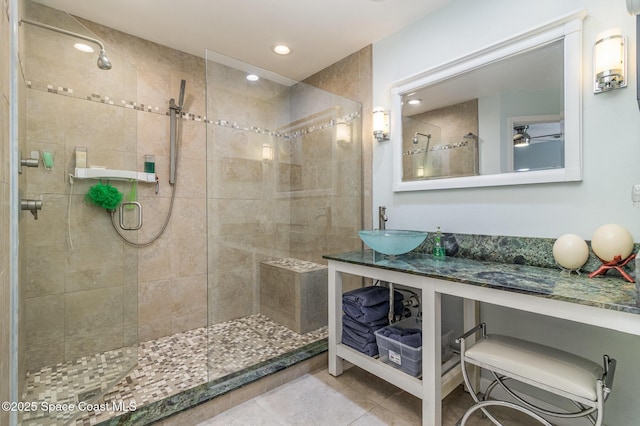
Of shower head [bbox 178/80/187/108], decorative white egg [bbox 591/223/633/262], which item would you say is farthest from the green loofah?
decorative white egg [bbox 591/223/633/262]

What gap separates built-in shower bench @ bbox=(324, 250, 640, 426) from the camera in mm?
1027

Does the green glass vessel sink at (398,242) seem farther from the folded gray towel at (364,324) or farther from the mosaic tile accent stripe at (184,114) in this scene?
the mosaic tile accent stripe at (184,114)

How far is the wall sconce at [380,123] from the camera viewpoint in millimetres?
2289

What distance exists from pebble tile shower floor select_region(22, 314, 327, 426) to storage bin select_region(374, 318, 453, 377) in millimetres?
666

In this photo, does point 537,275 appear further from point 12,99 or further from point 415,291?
point 12,99

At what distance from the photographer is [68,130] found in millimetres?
1809

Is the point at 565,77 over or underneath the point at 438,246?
over

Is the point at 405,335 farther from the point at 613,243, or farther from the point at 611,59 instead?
the point at 611,59

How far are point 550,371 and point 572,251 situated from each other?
57 cm

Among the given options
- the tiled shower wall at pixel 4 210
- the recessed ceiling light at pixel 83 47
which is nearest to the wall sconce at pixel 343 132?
the recessed ceiling light at pixel 83 47

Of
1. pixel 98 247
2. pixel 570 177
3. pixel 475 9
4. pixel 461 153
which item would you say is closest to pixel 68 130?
pixel 98 247

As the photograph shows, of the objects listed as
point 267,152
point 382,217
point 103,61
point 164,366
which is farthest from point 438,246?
point 103,61

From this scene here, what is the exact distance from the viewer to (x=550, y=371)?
111cm

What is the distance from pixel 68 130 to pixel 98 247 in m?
0.75
